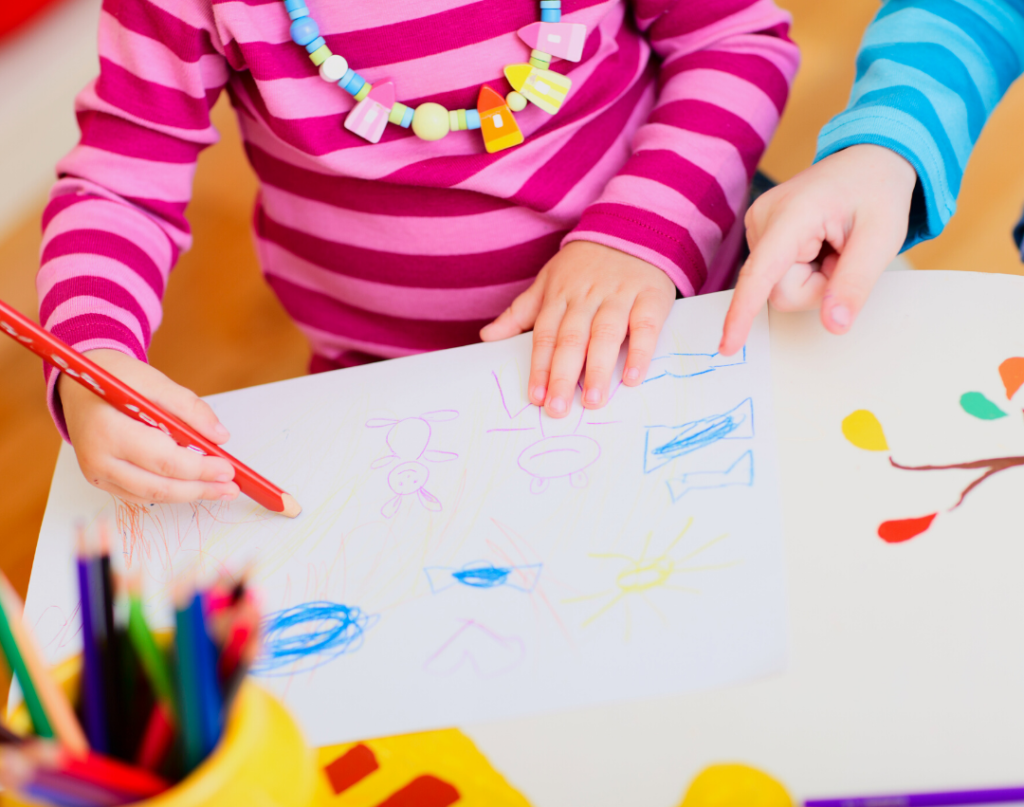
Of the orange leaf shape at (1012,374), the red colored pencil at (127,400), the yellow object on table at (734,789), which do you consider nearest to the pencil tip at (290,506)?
the red colored pencil at (127,400)

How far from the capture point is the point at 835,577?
31cm

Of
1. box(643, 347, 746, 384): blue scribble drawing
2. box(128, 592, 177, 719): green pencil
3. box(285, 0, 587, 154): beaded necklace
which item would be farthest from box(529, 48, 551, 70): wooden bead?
box(128, 592, 177, 719): green pencil

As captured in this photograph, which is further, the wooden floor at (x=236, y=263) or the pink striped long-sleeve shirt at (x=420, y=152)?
the wooden floor at (x=236, y=263)

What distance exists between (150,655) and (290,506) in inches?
7.5

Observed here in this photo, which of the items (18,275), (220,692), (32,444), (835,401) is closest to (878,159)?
(835,401)

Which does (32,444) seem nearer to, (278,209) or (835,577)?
(278,209)

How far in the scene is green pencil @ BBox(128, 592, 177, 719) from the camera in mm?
201

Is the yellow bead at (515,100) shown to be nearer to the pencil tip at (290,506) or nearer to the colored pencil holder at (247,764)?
the pencil tip at (290,506)

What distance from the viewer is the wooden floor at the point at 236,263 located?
96 cm

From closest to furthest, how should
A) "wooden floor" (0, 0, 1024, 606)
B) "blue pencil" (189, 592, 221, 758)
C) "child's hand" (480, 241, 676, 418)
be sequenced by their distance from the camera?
1. "blue pencil" (189, 592, 221, 758)
2. "child's hand" (480, 241, 676, 418)
3. "wooden floor" (0, 0, 1024, 606)

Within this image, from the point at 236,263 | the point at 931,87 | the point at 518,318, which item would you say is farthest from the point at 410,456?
the point at 236,263

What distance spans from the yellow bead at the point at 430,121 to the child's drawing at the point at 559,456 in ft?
0.67

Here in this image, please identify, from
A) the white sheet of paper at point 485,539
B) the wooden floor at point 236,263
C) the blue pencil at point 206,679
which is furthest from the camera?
the wooden floor at point 236,263

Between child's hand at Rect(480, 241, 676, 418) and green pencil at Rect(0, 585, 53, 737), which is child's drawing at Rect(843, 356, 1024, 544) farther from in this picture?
green pencil at Rect(0, 585, 53, 737)
